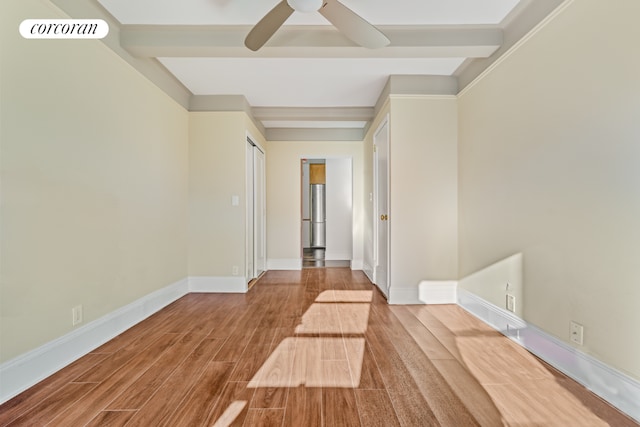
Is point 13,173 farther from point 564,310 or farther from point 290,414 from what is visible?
point 564,310

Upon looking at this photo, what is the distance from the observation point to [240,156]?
4.00 meters

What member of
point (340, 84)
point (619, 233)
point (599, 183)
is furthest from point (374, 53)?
point (619, 233)

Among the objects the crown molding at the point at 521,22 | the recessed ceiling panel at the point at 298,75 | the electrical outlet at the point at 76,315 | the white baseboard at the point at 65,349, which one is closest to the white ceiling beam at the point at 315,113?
the recessed ceiling panel at the point at 298,75

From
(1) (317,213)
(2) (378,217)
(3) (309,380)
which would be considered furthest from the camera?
(1) (317,213)

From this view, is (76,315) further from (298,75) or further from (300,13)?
(298,75)

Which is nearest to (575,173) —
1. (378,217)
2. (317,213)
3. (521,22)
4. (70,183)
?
(521,22)

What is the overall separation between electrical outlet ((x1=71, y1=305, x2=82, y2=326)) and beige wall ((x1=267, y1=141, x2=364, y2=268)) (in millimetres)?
3580

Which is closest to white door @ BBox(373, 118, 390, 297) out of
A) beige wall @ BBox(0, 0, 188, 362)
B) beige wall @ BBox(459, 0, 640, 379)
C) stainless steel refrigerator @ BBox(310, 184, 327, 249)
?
beige wall @ BBox(459, 0, 640, 379)

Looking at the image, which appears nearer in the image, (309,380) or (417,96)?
(309,380)

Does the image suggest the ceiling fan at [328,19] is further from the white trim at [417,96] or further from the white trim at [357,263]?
the white trim at [357,263]

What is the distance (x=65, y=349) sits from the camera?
199 cm

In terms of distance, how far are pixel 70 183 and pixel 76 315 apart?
2.92ft

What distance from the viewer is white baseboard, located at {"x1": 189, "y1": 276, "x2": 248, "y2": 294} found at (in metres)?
3.96

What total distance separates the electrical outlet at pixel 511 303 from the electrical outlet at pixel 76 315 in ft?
10.5
